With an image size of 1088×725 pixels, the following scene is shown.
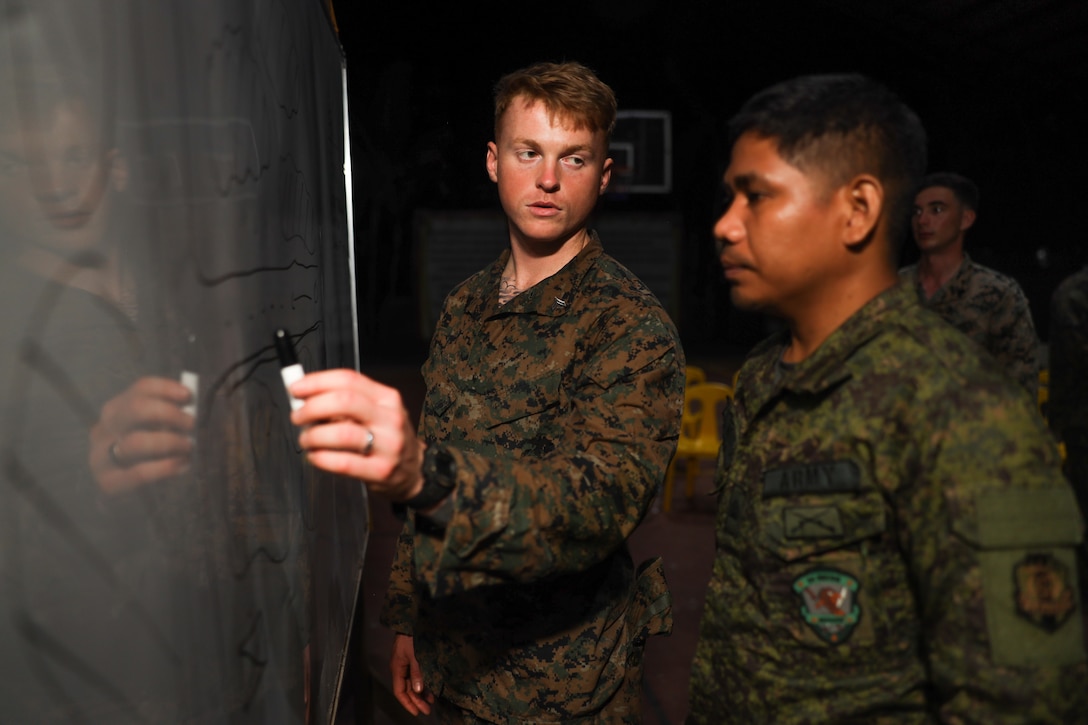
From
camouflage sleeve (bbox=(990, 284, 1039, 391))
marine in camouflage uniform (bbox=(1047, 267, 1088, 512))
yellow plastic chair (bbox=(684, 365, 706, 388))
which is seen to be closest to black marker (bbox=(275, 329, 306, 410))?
marine in camouflage uniform (bbox=(1047, 267, 1088, 512))

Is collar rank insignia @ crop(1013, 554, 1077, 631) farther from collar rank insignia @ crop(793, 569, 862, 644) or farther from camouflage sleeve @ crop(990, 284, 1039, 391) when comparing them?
camouflage sleeve @ crop(990, 284, 1039, 391)

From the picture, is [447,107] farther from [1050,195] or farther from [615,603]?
[615,603]

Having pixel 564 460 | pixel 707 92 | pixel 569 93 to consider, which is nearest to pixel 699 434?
pixel 569 93

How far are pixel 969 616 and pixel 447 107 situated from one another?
23.8ft

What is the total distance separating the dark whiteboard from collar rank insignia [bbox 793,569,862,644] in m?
0.59

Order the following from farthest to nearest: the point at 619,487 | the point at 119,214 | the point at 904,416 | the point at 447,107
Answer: the point at 447,107 < the point at 619,487 < the point at 904,416 < the point at 119,214

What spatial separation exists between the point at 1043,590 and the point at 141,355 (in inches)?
30.4

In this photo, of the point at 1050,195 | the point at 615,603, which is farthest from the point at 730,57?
the point at 615,603

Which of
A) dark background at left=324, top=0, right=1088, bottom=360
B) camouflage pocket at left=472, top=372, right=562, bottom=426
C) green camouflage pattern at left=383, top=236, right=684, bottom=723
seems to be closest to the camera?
green camouflage pattern at left=383, top=236, right=684, bottom=723

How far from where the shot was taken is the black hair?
0.86 m

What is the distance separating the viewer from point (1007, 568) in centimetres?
72

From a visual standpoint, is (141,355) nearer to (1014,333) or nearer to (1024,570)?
(1024,570)

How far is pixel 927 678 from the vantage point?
0.81m

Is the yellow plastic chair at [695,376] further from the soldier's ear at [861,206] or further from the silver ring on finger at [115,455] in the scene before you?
the silver ring on finger at [115,455]
